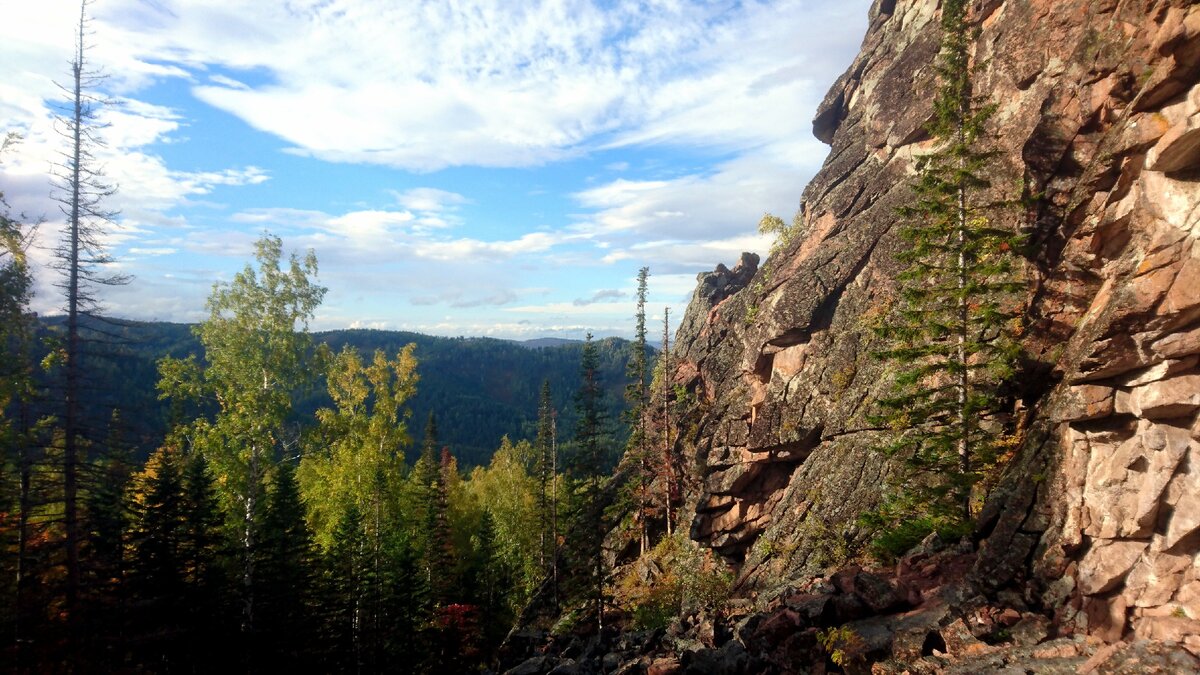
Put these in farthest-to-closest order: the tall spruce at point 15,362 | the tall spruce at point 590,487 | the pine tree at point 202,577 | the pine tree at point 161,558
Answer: the tall spruce at point 590,487
the pine tree at point 202,577
the pine tree at point 161,558
the tall spruce at point 15,362

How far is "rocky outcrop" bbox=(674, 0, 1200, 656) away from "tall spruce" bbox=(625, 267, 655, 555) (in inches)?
236

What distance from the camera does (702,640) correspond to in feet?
61.3

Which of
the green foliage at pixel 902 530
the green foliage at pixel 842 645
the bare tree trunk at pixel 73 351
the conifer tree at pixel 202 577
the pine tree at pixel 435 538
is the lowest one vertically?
the pine tree at pixel 435 538

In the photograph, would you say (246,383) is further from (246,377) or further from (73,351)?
(73,351)

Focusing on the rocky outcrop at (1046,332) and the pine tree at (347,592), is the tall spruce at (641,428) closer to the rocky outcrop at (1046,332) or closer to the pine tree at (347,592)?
the rocky outcrop at (1046,332)

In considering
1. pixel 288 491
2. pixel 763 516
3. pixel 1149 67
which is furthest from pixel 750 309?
pixel 288 491

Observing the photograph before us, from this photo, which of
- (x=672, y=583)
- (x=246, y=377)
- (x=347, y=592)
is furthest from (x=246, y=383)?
(x=672, y=583)

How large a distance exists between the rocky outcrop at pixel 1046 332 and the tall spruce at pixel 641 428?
236 inches

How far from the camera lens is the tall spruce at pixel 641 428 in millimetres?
40375

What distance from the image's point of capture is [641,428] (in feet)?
142

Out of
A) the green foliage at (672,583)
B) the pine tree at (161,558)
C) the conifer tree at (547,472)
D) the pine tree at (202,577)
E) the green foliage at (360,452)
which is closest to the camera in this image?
the pine tree at (161,558)

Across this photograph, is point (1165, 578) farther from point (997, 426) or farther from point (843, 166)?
point (843, 166)

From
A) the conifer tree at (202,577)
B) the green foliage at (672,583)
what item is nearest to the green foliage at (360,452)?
the conifer tree at (202,577)

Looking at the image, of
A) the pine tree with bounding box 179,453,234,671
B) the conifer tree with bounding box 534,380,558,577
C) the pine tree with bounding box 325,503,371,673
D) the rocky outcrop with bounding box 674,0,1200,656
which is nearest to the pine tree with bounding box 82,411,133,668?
the pine tree with bounding box 179,453,234,671
